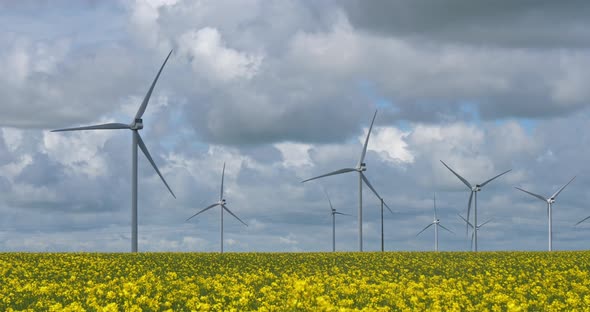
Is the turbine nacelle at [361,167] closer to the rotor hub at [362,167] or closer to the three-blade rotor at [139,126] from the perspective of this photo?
the rotor hub at [362,167]

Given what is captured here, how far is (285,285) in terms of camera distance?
1126 inches

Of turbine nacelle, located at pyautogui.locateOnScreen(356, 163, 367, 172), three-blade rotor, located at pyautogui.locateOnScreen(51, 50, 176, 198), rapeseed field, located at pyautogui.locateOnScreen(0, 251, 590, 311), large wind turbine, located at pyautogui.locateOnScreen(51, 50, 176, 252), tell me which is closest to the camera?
rapeseed field, located at pyautogui.locateOnScreen(0, 251, 590, 311)

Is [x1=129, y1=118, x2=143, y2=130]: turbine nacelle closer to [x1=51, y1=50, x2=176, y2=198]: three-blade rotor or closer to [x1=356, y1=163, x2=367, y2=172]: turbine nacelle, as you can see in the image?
[x1=51, y1=50, x2=176, y2=198]: three-blade rotor

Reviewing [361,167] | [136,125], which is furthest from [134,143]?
[361,167]

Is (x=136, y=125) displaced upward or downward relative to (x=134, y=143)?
upward

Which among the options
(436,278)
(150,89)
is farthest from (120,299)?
(150,89)

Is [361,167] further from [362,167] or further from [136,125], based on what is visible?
[136,125]

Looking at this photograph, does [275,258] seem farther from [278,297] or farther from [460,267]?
[278,297]

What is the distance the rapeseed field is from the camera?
23.6 metres

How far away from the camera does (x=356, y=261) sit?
54.8 meters

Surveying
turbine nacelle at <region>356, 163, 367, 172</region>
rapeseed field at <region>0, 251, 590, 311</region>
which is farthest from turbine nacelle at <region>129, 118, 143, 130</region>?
turbine nacelle at <region>356, 163, 367, 172</region>

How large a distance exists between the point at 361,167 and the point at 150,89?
2839cm

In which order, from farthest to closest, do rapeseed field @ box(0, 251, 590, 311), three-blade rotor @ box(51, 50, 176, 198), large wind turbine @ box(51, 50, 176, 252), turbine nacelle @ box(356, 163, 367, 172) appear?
turbine nacelle @ box(356, 163, 367, 172) → three-blade rotor @ box(51, 50, 176, 198) → large wind turbine @ box(51, 50, 176, 252) → rapeseed field @ box(0, 251, 590, 311)

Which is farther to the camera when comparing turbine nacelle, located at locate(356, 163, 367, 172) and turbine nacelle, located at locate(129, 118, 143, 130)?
turbine nacelle, located at locate(356, 163, 367, 172)
